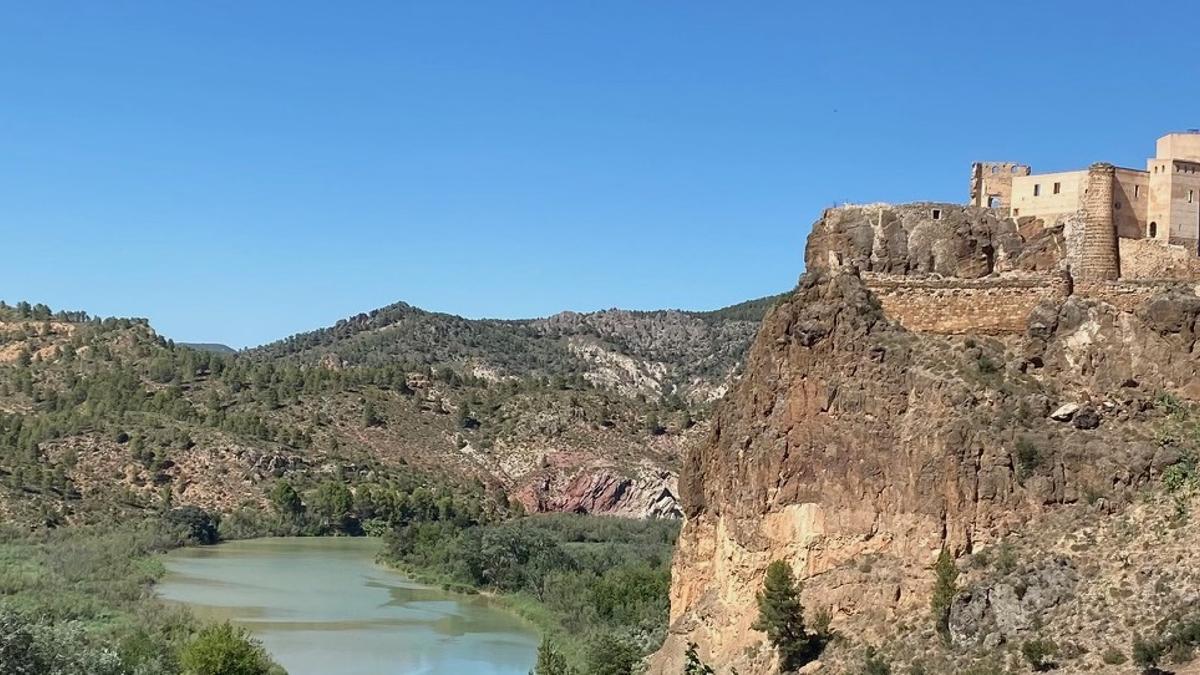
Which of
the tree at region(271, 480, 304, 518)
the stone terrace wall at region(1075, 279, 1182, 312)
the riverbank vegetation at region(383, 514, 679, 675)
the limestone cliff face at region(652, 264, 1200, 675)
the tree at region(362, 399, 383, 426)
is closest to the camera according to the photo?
the limestone cliff face at region(652, 264, 1200, 675)

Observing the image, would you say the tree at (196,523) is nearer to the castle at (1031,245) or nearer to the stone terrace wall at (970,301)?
the castle at (1031,245)

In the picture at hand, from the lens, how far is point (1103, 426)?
3041 centimetres

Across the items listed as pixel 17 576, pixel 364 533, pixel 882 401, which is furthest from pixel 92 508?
pixel 882 401

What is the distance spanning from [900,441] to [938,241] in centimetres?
507

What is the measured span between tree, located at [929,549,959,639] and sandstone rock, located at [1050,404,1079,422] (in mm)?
3802

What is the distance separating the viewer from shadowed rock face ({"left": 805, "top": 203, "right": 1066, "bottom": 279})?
33.1 m

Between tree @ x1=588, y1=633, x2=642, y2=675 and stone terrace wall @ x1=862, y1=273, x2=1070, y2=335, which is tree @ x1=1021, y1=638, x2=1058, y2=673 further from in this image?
tree @ x1=588, y1=633, x2=642, y2=675

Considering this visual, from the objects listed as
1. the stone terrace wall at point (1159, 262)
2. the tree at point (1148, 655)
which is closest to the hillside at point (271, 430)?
the stone terrace wall at point (1159, 262)

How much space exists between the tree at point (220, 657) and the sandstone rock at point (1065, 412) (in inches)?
1015

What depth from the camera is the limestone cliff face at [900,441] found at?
3020 cm

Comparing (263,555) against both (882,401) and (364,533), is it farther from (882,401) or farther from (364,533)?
(882,401)

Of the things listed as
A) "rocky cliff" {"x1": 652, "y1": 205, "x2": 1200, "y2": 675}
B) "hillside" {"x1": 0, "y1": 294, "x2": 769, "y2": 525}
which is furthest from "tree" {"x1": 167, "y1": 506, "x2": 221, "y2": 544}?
"rocky cliff" {"x1": 652, "y1": 205, "x2": 1200, "y2": 675}

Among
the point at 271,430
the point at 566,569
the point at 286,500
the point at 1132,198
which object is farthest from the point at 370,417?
the point at 1132,198

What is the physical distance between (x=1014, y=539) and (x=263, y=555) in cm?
6575
